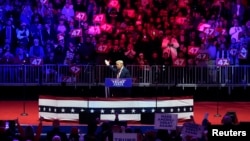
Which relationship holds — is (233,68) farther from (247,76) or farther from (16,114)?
(16,114)

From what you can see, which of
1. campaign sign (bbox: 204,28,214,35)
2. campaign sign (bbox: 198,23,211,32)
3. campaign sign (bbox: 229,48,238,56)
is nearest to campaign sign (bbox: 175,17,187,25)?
campaign sign (bbox: 198,23,211,32)

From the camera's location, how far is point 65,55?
26.6 meters

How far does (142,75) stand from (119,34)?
1701 mm

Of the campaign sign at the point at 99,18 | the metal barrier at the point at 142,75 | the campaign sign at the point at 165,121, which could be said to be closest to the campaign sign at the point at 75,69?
the metal barrier at the point at 142,75

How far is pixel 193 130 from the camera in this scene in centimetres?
1334

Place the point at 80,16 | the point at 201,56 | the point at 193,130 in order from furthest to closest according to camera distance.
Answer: the point at 80,16 → the point at 201,56 → the point at 193,130

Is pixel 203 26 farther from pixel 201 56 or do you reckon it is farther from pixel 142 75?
pixel 142 75

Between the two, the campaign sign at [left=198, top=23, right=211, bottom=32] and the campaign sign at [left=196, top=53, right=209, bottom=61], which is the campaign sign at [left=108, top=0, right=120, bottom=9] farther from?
the campaign sign at [left=196, top=53, right=209, bottom=61]

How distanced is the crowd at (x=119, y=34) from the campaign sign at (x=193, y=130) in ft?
41.8

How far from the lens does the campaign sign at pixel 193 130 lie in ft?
43.6

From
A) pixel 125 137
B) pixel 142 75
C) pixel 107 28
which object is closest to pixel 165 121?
pixel 125 137

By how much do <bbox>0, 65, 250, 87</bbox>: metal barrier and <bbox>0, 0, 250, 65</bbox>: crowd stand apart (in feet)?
0.90

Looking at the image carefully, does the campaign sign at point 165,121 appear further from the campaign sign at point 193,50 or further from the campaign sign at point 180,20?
the campaign sign at point 180,20

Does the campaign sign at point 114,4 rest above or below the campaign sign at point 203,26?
above
